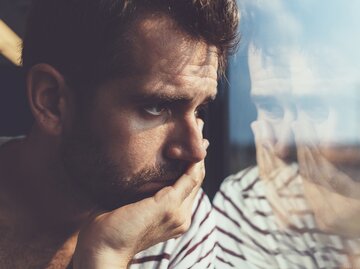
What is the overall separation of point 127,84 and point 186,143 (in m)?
0.22

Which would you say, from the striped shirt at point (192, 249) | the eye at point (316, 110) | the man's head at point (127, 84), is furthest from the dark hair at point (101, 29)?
the striped shirt at point (192, 249)

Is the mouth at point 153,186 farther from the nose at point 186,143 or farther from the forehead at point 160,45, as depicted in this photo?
the forehead at point 160,45

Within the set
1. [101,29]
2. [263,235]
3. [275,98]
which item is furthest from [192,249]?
[101,29]

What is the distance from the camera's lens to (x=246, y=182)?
1617 mm

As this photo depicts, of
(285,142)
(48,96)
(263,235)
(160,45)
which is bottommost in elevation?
(263,235)

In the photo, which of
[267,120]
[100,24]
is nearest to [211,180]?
[267,120]

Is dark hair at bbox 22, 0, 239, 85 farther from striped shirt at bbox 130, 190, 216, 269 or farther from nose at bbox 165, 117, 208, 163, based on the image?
striped shirt at bbox 130, 190, 216, 269

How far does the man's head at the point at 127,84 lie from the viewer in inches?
43.3

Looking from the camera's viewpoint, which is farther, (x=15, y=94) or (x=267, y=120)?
(x=15, y=94)

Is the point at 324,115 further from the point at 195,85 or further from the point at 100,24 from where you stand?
the point at 100,24

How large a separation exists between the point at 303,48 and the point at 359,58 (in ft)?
0.61

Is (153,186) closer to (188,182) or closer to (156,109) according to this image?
(188,182)

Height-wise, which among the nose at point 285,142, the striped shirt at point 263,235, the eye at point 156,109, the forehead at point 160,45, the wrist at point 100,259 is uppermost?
the forehead at point 160,45

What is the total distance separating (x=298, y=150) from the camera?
1557mm
